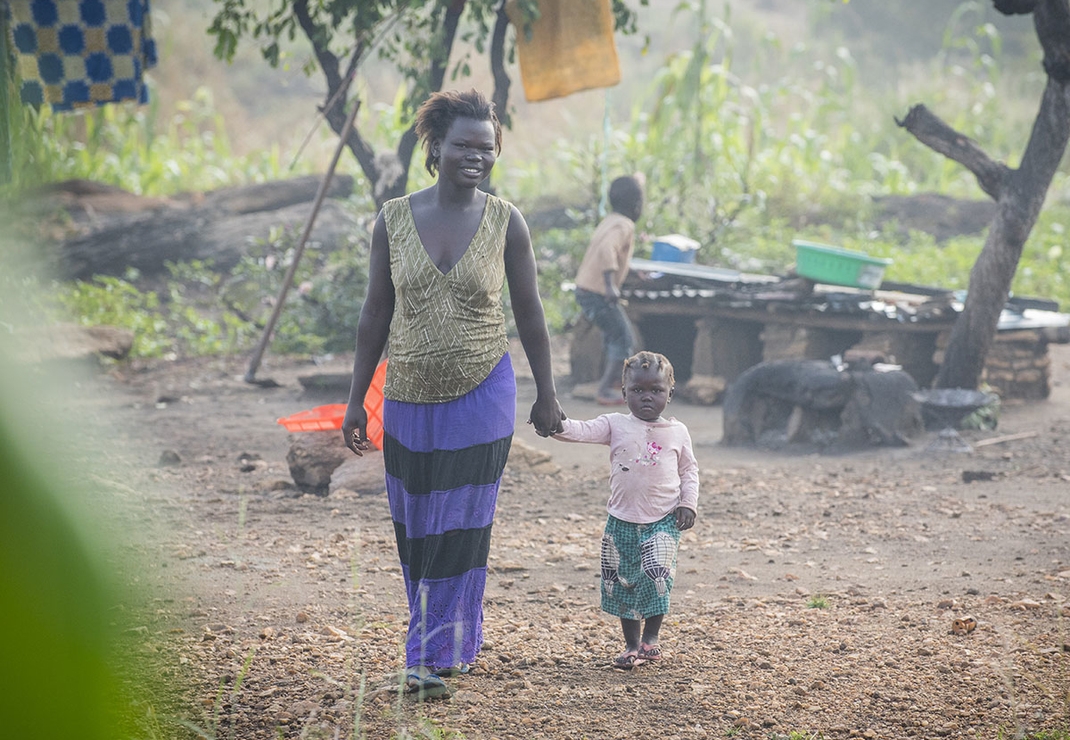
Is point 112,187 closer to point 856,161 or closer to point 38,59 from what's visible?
point 38,59

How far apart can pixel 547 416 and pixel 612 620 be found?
1046mm

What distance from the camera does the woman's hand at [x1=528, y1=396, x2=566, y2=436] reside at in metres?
3.14

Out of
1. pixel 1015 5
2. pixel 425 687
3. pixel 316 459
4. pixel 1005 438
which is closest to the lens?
pixel 425 687

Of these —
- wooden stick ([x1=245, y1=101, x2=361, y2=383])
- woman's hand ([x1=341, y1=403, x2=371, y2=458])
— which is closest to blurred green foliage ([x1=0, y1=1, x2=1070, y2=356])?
wooden stick ([x1=245, y1=101, x2=361, y2=383])

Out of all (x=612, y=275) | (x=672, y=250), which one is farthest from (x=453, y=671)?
(x=672, y=250)

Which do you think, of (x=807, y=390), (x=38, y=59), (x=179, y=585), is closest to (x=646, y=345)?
(x=807, y=390)

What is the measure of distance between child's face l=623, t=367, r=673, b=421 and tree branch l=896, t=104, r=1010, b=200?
470cm

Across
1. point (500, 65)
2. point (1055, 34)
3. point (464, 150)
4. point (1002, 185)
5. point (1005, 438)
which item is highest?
point (1055, 34)

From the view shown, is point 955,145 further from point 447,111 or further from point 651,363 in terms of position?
point 447,111

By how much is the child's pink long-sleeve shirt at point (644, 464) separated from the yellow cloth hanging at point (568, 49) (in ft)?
12.8

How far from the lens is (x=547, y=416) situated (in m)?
3.14

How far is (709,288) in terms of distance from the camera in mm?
9023

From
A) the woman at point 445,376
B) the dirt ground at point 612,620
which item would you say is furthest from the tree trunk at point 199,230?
the woman at point 445,376

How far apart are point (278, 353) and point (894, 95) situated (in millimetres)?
12647
